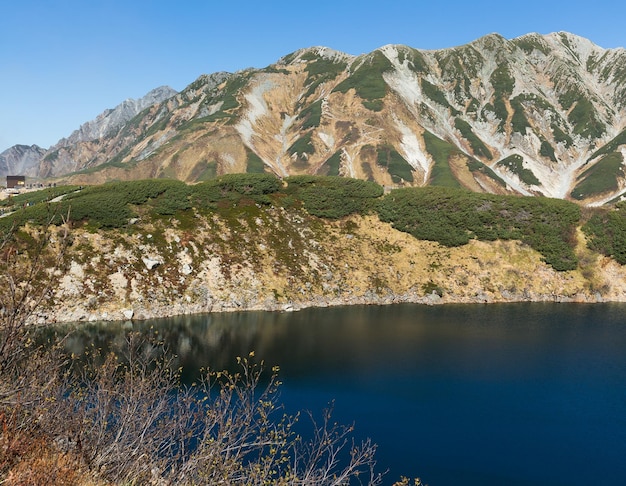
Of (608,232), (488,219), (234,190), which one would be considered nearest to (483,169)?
(608,232)

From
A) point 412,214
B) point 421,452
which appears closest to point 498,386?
point 421,452

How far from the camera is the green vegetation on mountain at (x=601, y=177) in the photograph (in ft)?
568

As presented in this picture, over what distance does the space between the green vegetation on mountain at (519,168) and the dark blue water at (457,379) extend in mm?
133172

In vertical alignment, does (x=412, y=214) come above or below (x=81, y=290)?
above

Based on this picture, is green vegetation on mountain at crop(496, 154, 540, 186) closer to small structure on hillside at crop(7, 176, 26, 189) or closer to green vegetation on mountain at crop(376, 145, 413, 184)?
green vegetation on mountain at crop(376, 145, 413, 184)

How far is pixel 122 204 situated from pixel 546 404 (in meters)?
62.9

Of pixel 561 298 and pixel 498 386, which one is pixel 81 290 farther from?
pixel 561 298

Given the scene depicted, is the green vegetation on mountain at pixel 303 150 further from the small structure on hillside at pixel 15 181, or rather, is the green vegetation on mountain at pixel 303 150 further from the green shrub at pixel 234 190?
the green shrub at pixel 234 190

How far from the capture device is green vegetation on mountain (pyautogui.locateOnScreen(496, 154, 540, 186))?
18550 cm

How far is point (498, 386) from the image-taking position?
124 ft

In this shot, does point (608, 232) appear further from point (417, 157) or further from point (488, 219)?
point (417, 157)

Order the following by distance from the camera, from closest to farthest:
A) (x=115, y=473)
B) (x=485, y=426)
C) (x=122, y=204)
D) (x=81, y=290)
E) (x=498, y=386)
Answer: (x=115, y=473) → (x=485, y=426) → (x=498, y=386) → (x=81, y=290) → (x=122, y=204)

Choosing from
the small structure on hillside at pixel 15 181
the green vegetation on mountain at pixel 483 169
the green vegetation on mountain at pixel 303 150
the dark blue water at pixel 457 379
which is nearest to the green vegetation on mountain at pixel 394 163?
the green vegetation on mountain at pixel 483 169

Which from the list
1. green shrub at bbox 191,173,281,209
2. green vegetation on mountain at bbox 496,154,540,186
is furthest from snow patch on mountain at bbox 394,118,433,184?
green shrub at bbox 191,173,281,209
